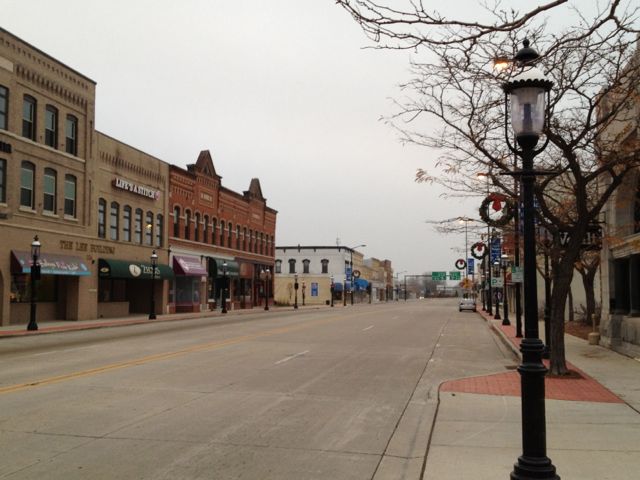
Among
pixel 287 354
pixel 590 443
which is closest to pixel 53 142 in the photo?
pixel 287 354

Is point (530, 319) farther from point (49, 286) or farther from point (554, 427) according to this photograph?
point (49, 286)

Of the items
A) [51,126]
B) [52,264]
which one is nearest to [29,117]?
[51,126]

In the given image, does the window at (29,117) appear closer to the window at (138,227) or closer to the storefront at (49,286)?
the storefront at (49,286)

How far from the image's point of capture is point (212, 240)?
2040 inches

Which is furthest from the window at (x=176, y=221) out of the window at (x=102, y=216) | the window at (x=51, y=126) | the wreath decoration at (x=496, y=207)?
the wreath decoration at (x=496, y=207)

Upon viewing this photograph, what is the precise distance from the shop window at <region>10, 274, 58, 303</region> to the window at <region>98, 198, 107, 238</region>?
14.0 feet

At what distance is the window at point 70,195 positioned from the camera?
32750 millimetres

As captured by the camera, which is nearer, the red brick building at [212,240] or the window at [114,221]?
the window at [114,221]

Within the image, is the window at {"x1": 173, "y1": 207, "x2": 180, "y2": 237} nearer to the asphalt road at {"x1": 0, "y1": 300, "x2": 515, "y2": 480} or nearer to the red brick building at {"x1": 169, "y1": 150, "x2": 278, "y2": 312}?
the red brick building at {"x1": 169, "y1": 150, "x2": 278, "y2": 312}

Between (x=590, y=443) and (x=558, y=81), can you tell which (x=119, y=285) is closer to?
(x=558, y=81)

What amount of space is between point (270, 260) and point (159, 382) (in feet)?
180

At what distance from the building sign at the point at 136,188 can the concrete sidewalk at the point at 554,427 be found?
2935 cm

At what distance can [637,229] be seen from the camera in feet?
54.8

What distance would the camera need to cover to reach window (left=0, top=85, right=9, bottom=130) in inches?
1112
